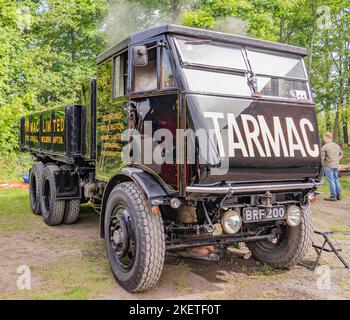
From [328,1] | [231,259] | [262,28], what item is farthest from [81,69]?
[231,259]

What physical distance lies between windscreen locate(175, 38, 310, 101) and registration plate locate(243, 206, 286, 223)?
4.00ft

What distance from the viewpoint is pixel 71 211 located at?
7504 millimetres

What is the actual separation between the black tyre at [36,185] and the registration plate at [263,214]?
5.08m

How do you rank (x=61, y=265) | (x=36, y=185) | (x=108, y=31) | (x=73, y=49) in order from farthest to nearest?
(x=73, y=49), (x=108, y=31), (x=36, y=185), (x=61, y=265)

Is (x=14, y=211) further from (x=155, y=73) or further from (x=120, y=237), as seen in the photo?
(x=155, y=73)

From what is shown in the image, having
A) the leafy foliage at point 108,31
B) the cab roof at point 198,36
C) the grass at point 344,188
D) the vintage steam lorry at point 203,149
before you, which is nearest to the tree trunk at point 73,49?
the leafy foliage at point 108,31

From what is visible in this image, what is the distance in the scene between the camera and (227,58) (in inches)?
173

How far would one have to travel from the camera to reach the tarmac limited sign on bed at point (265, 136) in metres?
4.00

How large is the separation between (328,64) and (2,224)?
20866mm

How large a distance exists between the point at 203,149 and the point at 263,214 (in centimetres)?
108

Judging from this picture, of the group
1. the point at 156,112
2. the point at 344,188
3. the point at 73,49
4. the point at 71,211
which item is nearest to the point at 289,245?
the point at 156,112

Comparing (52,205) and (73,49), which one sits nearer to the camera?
(52,205)
